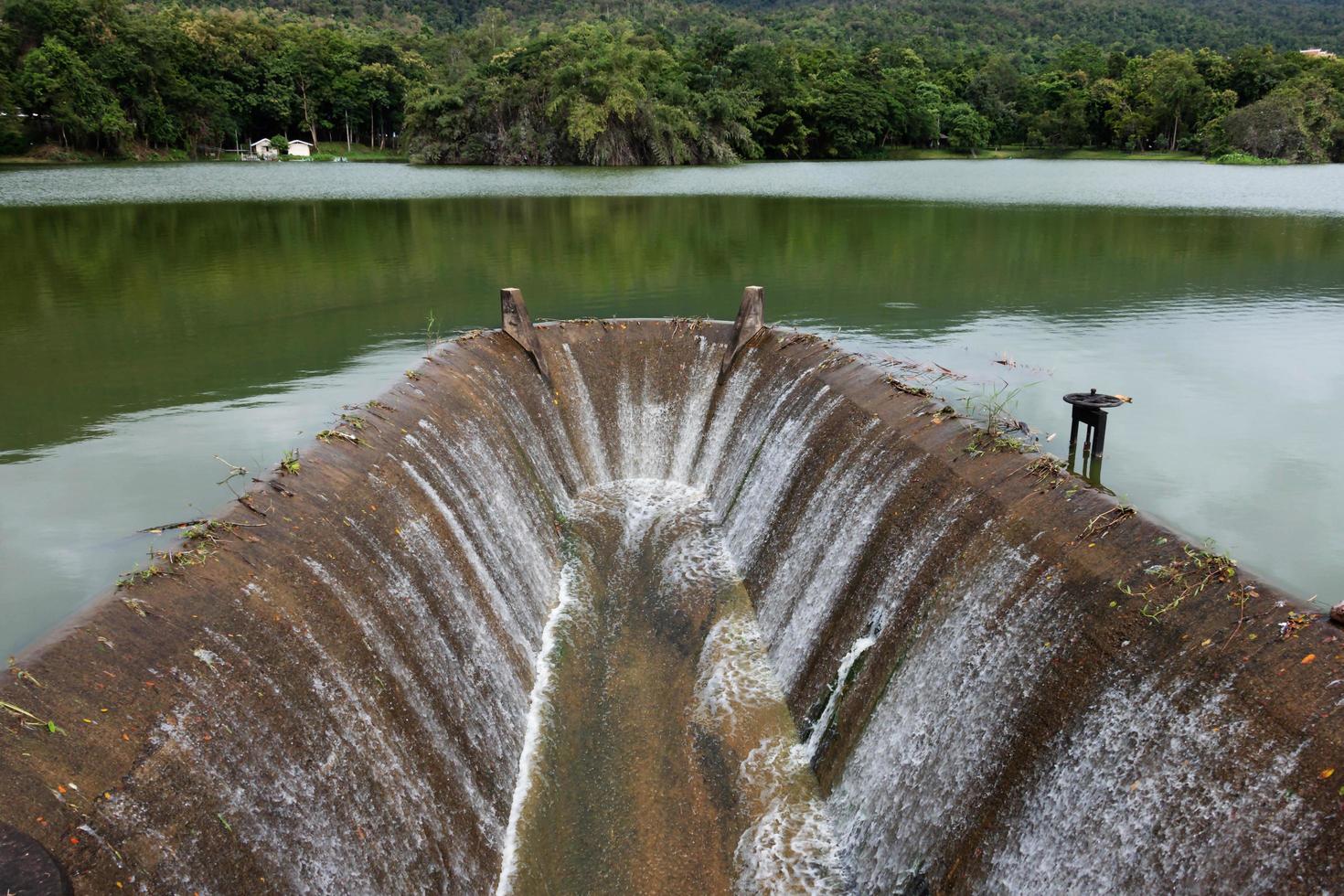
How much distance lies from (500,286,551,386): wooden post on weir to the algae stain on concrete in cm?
397

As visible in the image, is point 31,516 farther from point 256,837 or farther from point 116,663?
point 256,837

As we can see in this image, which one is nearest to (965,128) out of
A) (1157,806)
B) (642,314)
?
(642,314)

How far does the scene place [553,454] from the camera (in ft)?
44.4

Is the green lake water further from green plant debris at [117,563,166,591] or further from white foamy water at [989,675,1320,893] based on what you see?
white foamy water at [989,675,1320,893]

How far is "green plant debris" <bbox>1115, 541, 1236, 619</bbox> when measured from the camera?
17.7 feet

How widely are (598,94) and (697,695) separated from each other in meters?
62.3

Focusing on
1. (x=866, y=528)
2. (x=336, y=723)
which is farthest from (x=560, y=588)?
(x=336, y=723)

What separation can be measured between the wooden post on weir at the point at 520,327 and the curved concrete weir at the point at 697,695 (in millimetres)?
2525

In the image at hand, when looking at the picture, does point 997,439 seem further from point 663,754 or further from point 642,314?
point 642,314

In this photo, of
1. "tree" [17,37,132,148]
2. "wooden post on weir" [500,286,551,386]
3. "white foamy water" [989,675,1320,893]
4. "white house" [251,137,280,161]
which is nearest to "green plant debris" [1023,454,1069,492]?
"white foamy water" [989,675,1320,893]

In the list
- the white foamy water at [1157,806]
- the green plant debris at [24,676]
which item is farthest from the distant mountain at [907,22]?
the green plant debris at [24,676]

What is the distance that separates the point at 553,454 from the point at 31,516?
6.51 meters

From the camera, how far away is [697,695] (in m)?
8.95

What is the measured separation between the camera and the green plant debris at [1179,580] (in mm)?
5406
